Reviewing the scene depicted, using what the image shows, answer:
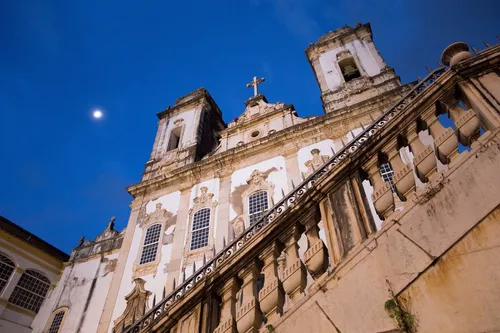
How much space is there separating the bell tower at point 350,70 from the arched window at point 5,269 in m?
17.6

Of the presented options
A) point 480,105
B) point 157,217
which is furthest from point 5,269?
point 480,105

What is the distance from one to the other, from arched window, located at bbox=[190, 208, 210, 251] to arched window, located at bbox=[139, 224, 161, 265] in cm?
178

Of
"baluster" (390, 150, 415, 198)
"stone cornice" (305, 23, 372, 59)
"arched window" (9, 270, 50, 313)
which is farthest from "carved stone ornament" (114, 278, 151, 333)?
"stone cornice" (305, 23, 372, 59)

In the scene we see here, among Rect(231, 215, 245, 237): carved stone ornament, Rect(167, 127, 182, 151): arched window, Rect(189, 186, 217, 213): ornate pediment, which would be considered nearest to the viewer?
Rect(231, 215, 245, 237): carved stone ornament

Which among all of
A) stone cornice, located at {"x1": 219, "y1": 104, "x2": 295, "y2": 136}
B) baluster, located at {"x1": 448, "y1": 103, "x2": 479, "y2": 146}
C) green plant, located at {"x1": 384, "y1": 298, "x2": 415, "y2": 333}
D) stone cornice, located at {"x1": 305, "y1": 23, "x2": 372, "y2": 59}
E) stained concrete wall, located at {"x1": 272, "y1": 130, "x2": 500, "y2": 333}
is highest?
stone cornice, located at {"x1": 305, "y1": 23, "x2": 372, "y2": 59}

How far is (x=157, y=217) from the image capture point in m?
15.2

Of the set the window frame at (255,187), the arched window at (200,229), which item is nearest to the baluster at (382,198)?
the window frame at (255,187)

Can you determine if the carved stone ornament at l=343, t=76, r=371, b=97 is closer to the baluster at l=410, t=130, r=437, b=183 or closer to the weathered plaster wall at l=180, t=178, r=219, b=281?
the weathered plaster wall at l=180, t=178, r=219, b=281

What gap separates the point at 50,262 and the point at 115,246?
13.3 ft

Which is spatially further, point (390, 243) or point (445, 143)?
point (445, 143)

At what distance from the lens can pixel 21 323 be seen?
50.5 feet

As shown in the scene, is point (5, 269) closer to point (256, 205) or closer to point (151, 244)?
point (151, 244)

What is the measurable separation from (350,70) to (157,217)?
42.7 ft

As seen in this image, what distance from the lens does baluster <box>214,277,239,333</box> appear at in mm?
3168
